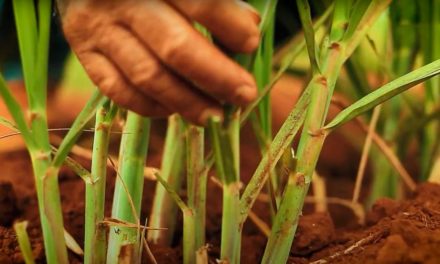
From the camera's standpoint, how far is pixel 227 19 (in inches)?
17.5

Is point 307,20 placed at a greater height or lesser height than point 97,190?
greater

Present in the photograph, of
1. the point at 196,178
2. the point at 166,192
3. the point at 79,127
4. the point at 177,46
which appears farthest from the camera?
the point at 166,192

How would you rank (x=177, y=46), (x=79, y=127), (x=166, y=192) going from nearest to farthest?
(x=177, y=46) < (x=79, y=127) < (x=166, y=192)

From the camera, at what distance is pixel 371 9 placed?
63cm

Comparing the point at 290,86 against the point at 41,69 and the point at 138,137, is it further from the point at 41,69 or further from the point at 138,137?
the point at 41,69

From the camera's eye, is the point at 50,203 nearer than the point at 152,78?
No

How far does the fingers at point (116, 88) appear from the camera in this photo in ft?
1.60

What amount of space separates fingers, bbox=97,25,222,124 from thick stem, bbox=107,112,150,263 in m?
0.18

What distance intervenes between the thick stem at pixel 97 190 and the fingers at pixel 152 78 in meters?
0.15

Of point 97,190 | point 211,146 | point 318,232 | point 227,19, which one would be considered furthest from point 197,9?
point 318,232

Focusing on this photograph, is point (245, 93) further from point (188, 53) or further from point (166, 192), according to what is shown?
point (166, 192)

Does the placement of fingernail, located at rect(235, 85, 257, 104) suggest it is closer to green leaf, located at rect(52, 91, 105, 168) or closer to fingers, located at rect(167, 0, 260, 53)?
fingers, located at rect(167, 0, 260, 53)

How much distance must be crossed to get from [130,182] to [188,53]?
253 mm

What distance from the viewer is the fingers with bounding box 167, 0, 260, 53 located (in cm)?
44
